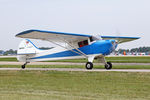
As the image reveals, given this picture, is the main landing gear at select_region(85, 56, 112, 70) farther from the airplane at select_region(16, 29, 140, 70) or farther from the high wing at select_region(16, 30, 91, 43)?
the high wing at select_region(16, 30, 91, 43)

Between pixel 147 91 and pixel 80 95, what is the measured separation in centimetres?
248

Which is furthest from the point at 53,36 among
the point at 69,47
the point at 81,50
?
the point at 81,50

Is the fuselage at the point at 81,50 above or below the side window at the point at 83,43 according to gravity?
below

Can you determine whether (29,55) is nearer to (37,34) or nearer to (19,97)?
(37,34)

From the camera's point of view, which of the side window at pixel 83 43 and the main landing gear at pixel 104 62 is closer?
the main landing gear at pixel 104 62

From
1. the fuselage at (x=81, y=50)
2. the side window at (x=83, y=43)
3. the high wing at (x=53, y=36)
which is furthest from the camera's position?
the side window at (x=83, y=43)

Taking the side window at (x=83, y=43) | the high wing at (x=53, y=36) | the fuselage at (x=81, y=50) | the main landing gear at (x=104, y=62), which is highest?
the high wing at (x=53, y=36)

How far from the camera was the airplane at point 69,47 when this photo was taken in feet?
63.6

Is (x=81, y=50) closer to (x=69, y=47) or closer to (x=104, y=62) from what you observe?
(x=69, y=47)

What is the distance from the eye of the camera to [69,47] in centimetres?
2123

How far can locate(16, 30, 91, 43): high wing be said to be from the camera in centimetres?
1875

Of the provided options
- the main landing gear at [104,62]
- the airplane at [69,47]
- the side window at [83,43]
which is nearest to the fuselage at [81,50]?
the airplane at [69,47]

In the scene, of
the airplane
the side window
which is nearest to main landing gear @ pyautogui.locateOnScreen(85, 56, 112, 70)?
the airplane

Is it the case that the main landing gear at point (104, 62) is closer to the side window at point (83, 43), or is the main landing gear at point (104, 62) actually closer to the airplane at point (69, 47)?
the airplane at point (69, 47)
